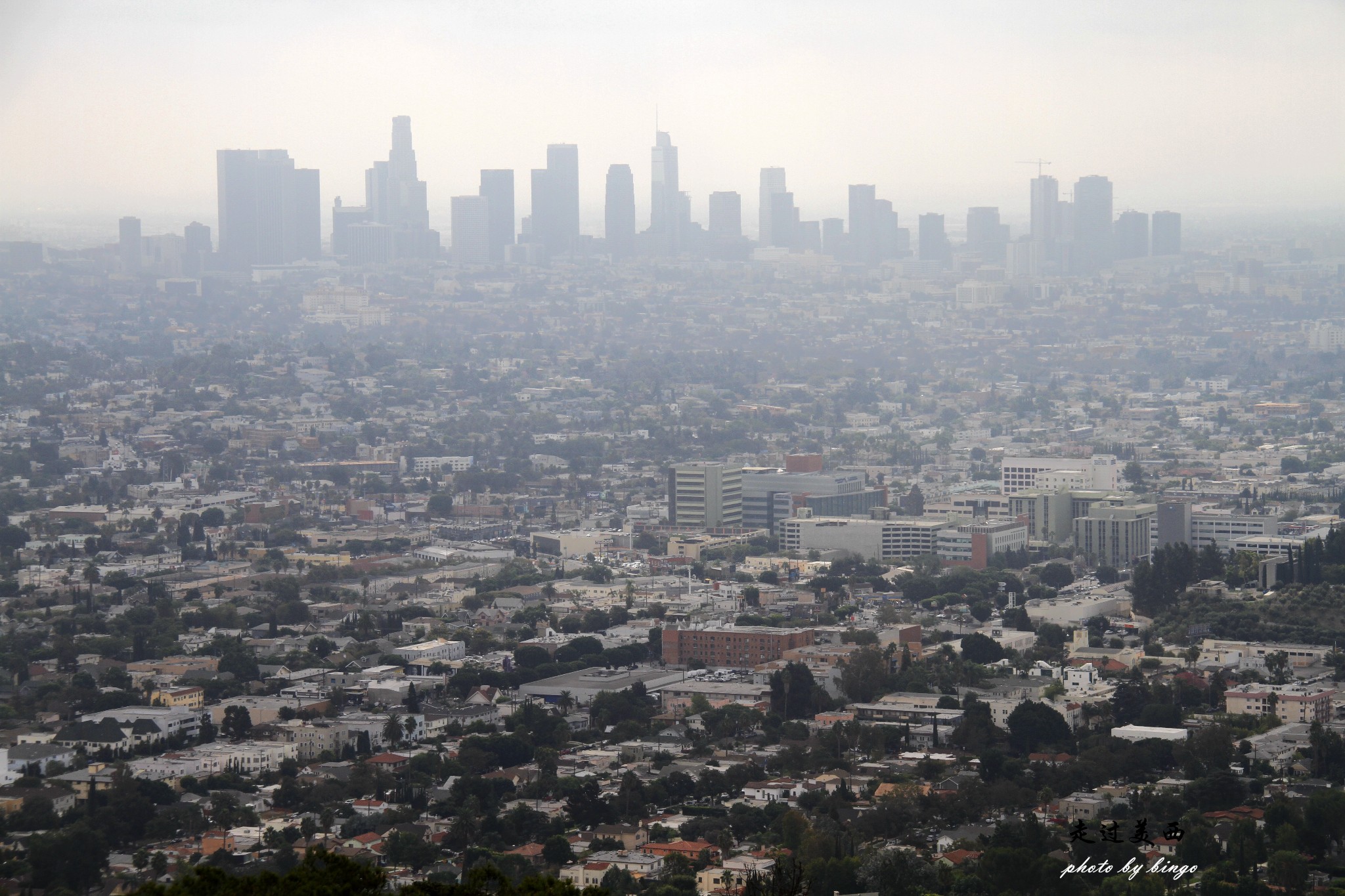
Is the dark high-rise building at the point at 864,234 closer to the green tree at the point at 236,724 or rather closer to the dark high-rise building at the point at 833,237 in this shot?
the dark high-rise building at the point at 833,237

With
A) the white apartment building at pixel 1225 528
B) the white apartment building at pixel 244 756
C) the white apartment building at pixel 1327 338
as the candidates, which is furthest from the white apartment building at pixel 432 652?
the white apartment building at pixel 1327 338

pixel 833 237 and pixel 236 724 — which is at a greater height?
pixel 833 237

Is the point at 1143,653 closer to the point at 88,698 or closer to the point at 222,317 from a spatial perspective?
the point at 88,698

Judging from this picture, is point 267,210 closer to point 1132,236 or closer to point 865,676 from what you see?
A: point 1132,236

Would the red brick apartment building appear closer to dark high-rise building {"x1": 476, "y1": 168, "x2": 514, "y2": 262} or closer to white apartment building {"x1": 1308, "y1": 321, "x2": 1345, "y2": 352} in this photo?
white apartment building {"x1": 1308, "y1": 321, "x2": 1345, "y2": 352}

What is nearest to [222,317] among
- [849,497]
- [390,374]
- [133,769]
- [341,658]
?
[390,374]

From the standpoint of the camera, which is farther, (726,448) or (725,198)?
(725,198)

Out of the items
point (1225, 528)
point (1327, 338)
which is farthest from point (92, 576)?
point (1327, 338)

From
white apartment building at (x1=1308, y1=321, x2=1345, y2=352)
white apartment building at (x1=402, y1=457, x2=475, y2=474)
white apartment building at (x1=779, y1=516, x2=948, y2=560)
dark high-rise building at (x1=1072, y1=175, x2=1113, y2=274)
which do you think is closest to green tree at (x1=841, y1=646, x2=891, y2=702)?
white apartment building at (x1=779, y1=516, x2=948, y2=560)
